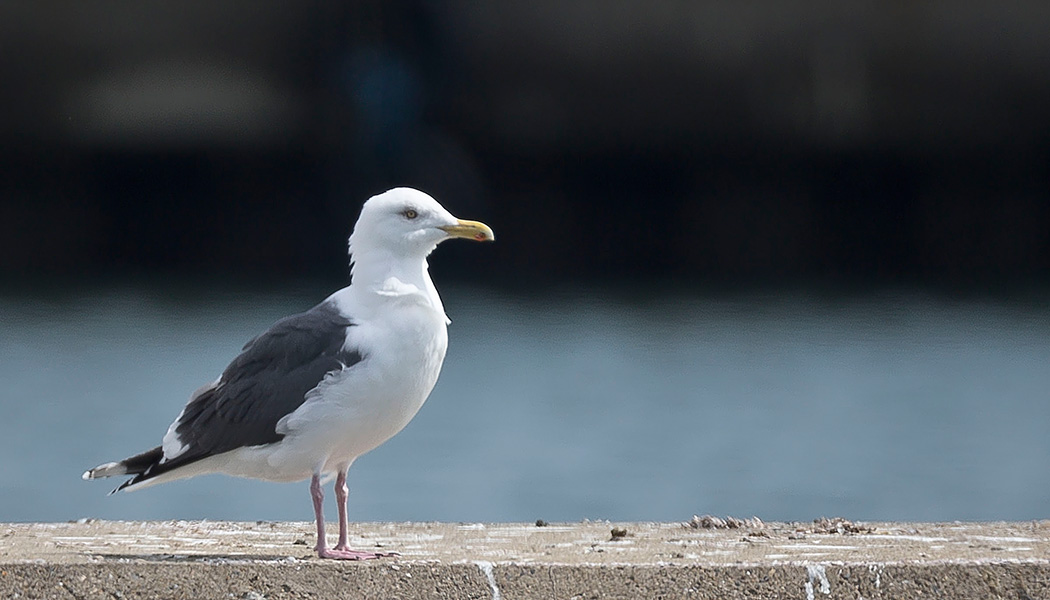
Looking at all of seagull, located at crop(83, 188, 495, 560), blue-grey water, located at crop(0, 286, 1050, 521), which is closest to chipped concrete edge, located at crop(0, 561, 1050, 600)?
seagull, located at crop(83, 188, 495, 560)

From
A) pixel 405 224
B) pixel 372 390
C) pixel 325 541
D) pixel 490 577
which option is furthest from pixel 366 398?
pixel 490 577

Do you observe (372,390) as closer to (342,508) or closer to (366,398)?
(366,398)

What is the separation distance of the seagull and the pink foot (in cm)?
1

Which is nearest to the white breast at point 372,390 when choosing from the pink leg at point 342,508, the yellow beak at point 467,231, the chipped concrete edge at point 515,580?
the pink leg at point 342,508

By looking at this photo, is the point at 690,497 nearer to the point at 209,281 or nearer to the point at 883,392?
the point at 883,392

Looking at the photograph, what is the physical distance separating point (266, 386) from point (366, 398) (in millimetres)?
375

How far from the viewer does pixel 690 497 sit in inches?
726

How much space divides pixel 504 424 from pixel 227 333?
413 inches

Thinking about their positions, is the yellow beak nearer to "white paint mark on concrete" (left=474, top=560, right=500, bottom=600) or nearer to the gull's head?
the gull's head

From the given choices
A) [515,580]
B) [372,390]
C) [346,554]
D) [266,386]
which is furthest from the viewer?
[266,386]

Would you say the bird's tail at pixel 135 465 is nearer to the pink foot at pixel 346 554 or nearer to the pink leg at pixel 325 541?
the pink leg at pixel 325 541

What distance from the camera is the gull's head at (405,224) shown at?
521 cm

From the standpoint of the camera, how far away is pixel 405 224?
5211 millimetres

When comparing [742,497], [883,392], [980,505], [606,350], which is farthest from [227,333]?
[980,505]
